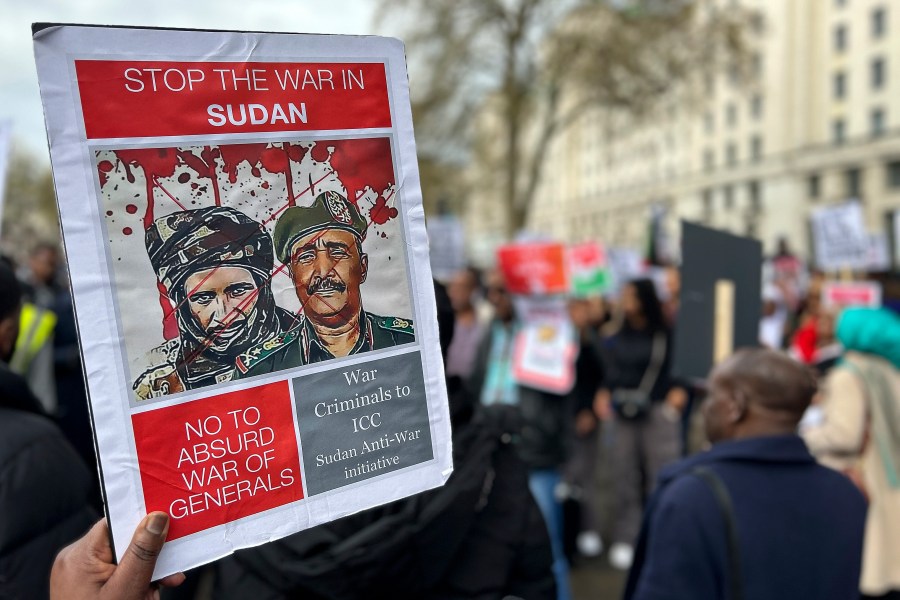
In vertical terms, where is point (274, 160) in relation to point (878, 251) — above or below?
above

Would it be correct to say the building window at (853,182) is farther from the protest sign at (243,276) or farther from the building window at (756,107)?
the protest sign at (243,276)

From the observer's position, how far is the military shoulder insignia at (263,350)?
3.32 ft

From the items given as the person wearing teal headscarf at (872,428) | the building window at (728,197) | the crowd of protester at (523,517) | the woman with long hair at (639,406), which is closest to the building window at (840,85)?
the building window at (728,197)

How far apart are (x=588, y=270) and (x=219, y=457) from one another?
668cm

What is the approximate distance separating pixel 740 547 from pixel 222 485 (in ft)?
4.19

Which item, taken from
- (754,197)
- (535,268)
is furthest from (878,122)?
(535,268)

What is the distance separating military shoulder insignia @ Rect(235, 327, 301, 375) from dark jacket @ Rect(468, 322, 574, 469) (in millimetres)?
2955

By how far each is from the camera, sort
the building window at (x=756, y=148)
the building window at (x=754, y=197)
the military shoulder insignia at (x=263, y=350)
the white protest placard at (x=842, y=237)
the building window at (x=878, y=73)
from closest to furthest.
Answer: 1. the military shoulder insignia at (x=263, y=350)
2. the white protest placard at (x=842, y=237)
3. the building window at (x=878, y=73)
4. the building window at (x=756, y=148)
5. the building window at (x=754, y=197)

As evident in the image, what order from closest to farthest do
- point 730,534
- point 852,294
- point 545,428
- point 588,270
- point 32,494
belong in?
point 32,494, point 730,534, point 545,428, point 852,294, point 588,270

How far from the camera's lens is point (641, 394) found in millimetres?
5039

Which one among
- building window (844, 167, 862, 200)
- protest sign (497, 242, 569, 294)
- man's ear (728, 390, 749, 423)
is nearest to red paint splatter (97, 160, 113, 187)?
man's ear (728, 390, 749, 423)

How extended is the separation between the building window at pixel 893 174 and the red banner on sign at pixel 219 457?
4637 cm

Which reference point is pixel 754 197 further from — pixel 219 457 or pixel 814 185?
pixel 219 457

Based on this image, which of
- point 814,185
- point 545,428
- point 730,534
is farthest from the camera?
point 814,185
